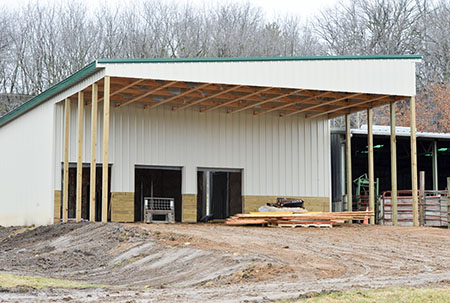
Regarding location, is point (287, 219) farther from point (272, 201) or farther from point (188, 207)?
point (188, 207)

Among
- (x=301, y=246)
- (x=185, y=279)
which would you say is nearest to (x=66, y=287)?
(x=185, y=279)

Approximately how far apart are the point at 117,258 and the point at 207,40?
3961cm

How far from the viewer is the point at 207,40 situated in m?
55.5

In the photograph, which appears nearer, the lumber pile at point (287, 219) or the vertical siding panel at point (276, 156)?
the lumber pile at point (287, 219)

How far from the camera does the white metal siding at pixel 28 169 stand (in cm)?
2650

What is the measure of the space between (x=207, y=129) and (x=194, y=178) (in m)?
2.04

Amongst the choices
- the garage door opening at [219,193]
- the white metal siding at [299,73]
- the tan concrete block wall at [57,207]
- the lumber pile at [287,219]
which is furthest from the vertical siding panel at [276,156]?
the tan concrete block wall at [57,207]

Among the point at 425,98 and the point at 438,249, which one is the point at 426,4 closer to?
the point at 425,98

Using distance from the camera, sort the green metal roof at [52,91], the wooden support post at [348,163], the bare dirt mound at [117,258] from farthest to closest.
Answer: the wooden support post at [348,163] → the green metal roof at [52,91] → the bare dirt mound at [117,258]

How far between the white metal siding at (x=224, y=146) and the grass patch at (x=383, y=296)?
17.2 meters

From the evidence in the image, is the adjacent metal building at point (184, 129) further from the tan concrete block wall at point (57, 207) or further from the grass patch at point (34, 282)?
the grass patch at point (34, 282)

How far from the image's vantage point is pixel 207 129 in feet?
94.8

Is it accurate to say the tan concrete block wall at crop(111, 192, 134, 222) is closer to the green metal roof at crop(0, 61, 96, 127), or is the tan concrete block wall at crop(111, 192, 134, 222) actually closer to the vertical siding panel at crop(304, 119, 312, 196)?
the green metal roof at crop(0, 61, 96, 127)

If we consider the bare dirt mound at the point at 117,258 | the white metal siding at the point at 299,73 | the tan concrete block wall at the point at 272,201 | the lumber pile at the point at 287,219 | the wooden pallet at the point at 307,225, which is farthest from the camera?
the tan concrete block wall at the point at 272,201
